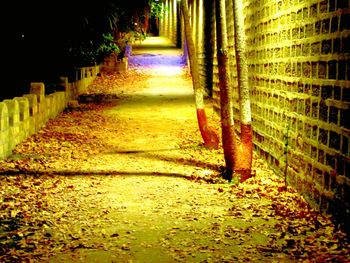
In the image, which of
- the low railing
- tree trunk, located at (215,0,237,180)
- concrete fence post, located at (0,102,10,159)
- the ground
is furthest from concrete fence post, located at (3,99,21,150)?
tree trunk, located at (215,0,237,180)

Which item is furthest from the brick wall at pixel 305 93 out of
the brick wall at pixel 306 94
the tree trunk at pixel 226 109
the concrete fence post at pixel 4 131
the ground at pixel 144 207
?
the concrete fence post at pixel 4 131

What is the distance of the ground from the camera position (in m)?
5.46

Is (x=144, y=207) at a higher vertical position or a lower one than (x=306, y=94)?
lower

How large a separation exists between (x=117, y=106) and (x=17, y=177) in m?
10.6

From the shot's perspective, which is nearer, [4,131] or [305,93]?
[305,93]

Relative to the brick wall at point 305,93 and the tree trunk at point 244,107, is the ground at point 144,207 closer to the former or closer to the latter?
the tree trunk at point 244,107

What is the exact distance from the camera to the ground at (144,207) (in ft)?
17.9

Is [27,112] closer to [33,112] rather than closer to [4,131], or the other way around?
[33,112]

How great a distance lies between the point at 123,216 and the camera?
6.71 metres

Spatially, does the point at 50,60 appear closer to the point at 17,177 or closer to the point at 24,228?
the point at 17,177

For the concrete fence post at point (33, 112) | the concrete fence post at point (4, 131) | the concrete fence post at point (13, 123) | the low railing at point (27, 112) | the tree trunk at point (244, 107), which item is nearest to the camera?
the tree trunk at point (244, 107)

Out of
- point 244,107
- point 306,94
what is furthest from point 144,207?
point 306,94

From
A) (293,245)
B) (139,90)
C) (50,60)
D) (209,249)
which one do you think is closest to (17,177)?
(209,249)

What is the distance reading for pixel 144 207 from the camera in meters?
7.16
